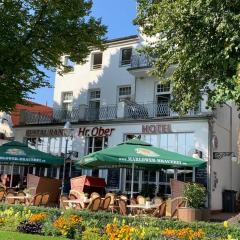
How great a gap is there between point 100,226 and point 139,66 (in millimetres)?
17392

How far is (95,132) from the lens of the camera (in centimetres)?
2716

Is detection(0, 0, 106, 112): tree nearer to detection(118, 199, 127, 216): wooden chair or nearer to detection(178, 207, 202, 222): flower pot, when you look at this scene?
detection(118, 199, 127, 216): wooden chair

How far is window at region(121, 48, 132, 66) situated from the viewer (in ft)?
96.9

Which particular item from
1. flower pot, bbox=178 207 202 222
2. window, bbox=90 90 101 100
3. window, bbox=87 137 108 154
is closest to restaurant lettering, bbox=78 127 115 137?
window, bbox=87 137 108 154

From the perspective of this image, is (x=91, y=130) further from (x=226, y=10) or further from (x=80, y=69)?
(x=226, y=10)

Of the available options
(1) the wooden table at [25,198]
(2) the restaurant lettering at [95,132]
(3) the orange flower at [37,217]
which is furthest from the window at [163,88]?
(3) the orange flower at [37,217]

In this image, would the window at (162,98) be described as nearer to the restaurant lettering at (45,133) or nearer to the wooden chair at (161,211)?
the restaurant lettering at (45,133)

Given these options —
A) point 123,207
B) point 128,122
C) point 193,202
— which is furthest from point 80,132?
point 193,202

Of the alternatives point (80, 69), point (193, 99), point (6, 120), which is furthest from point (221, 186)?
point (6, 120)

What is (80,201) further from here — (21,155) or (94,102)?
(94,102)

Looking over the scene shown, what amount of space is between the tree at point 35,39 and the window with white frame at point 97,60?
24.4 feet

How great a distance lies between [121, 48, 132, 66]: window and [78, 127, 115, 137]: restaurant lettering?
16.4ft

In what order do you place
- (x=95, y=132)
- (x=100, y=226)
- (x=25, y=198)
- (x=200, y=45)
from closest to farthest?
(x=100, y=226)
(x=200, y=45)
(x=25, y=198)
(x=95, y=132)

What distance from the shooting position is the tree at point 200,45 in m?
13.2
